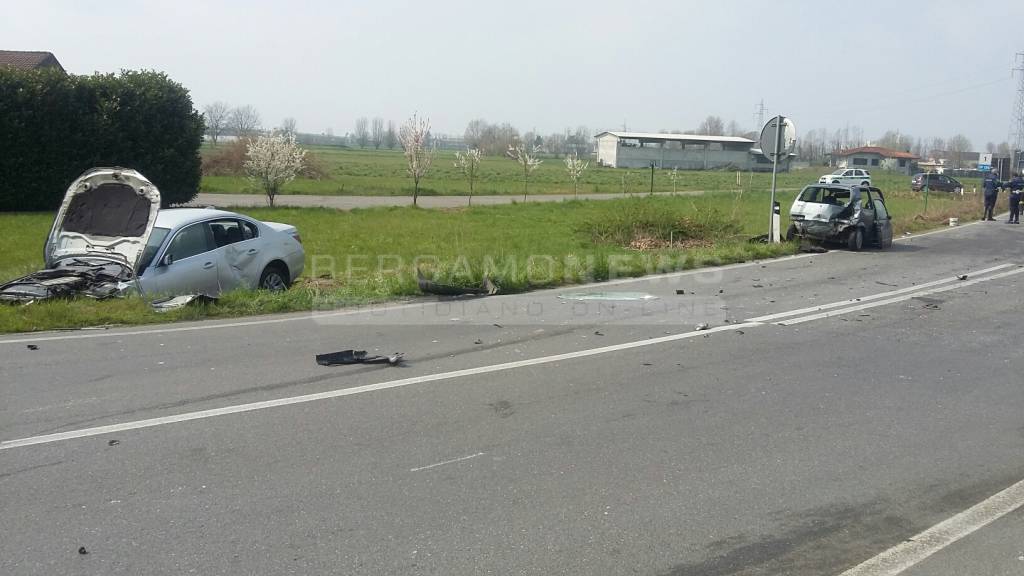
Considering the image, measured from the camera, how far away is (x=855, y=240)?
18969 millimetres

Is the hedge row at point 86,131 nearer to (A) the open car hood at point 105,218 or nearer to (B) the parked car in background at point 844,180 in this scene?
(A) the open car hood at point 105,218

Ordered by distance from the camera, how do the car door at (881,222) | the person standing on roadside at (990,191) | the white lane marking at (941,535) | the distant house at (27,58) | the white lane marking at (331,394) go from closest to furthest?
the white lane marking at (941,535) < the white lane marking at (331,394) < the car door at (881,222) < the person standing on roadside at (990,191) < the distant house at (27,58)

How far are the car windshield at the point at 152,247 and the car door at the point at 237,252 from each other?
69cm

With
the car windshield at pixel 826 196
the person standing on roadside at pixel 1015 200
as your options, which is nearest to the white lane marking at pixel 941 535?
the car windshield at pixel 826 196

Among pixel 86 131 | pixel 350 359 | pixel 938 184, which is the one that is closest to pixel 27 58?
pixel 86 131

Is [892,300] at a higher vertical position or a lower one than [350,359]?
higher

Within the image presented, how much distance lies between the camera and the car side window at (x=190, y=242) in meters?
11.0

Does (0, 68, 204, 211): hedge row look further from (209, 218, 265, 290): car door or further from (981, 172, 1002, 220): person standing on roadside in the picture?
(981, 172, 1002, 220): person standing on roadside

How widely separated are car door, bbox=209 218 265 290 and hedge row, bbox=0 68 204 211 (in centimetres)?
1930

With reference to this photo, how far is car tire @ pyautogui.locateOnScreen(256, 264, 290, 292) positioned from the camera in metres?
12.2

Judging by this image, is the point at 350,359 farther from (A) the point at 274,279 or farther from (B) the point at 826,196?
(B) the point at 826,196

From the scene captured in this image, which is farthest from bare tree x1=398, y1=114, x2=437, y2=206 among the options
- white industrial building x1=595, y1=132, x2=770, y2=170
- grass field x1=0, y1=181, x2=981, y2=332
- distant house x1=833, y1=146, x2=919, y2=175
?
distant house x1=833, y1=146, x2=919, y2=175

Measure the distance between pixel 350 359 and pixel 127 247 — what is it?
467cm

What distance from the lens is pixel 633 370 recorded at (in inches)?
308
